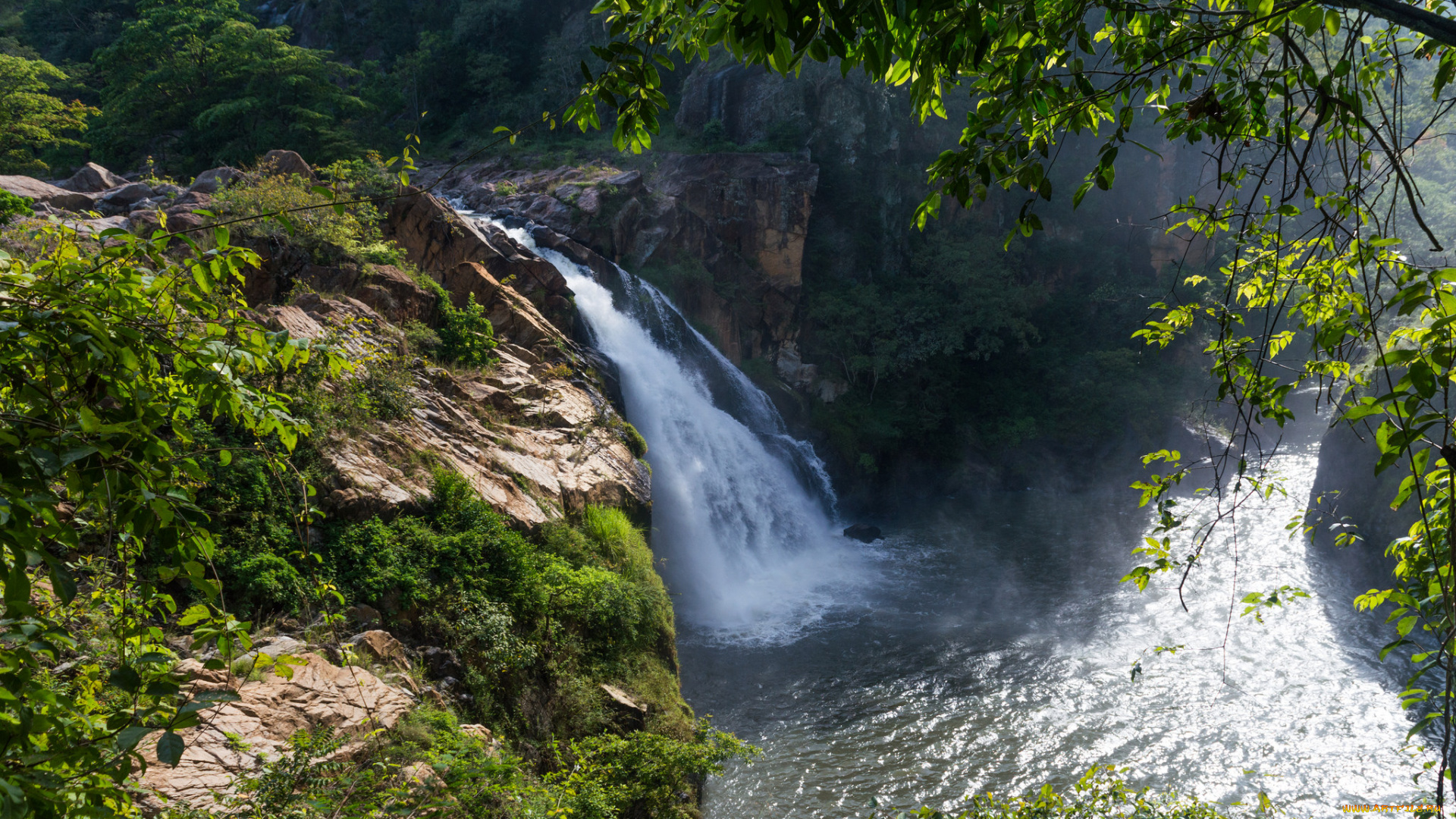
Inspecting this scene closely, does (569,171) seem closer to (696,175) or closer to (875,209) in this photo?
(696,175)

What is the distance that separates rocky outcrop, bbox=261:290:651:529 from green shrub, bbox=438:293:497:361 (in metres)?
0.30

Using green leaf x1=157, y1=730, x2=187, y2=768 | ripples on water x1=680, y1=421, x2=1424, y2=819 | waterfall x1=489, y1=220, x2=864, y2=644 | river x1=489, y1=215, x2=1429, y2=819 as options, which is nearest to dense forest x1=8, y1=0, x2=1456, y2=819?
green leaf x1=157, y1=730, x2=187, y2=768

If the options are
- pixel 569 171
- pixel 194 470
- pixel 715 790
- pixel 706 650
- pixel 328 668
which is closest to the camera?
pixel 194 470

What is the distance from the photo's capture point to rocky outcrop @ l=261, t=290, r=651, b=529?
24.1 ft

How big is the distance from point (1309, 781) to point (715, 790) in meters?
7.14

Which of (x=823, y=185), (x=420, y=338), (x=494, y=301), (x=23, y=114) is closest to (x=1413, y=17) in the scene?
(x=420, y=338)

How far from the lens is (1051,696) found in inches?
422

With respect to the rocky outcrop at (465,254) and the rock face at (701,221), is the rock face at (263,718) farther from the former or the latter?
Result: the rock face at (701,221)

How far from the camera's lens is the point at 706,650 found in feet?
39.3

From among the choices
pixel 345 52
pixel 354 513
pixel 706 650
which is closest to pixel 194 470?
pixel 354 513

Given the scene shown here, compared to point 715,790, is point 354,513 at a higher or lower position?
higher

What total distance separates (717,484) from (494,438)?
677cm

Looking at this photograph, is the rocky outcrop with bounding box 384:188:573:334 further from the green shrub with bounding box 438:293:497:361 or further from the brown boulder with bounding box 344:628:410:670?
the brown boulder with bounding box 344:628:410:670

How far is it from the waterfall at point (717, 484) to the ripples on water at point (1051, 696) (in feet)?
3.65
